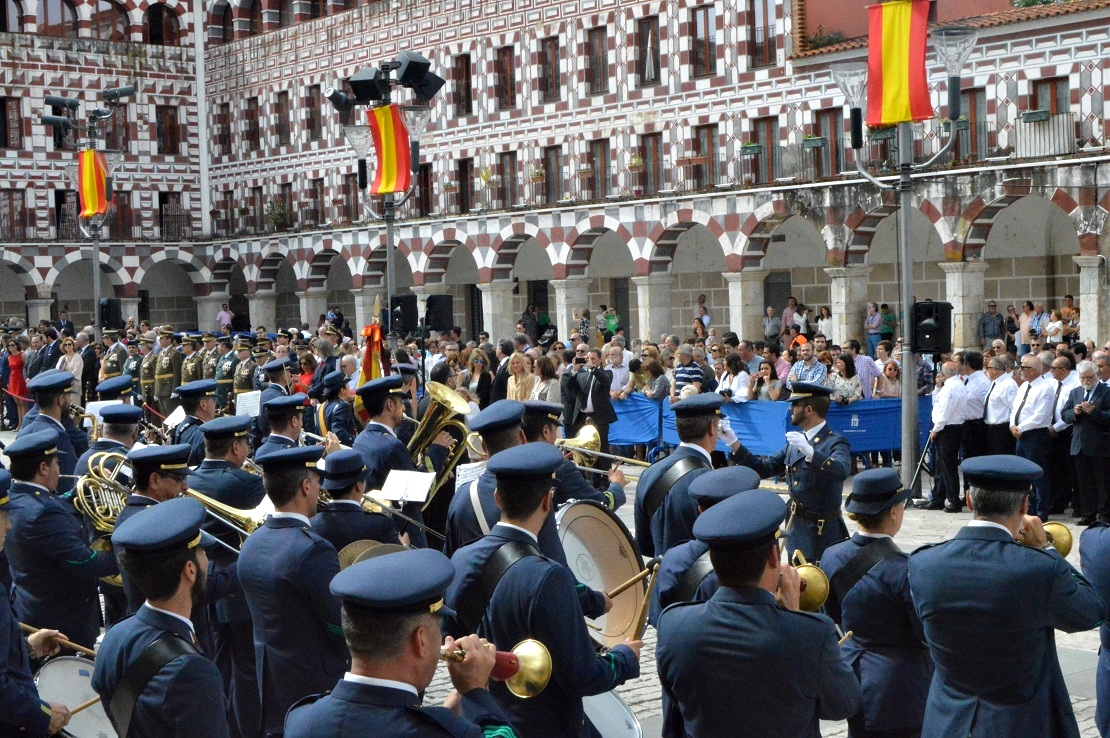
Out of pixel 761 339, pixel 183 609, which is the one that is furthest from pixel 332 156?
pixel 183 609

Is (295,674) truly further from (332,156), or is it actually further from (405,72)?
(332,156)

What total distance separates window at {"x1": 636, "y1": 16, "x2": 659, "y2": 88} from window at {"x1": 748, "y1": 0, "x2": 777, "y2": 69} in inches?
109

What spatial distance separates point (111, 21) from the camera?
47906 mm

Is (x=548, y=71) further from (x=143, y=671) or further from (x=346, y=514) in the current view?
(x=143, y=671)

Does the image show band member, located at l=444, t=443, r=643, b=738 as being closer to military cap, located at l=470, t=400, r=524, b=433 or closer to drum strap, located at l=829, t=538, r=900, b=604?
drum strap, located at l=829, t=538, r=900, b=604

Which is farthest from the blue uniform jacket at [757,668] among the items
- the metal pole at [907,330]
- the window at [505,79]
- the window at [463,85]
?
the window at [463,85]

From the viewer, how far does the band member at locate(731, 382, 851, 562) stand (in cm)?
865

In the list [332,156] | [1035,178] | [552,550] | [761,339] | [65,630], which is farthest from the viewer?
[332,156]

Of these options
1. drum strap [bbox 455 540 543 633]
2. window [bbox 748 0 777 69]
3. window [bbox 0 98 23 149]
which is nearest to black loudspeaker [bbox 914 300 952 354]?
drum strap [bbox 455 540 543 633]

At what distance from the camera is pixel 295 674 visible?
5926mm

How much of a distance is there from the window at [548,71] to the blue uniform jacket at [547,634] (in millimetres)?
32982

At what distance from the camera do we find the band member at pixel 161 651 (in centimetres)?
455

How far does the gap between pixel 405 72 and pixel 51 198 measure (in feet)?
109

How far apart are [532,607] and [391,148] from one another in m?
12.2
